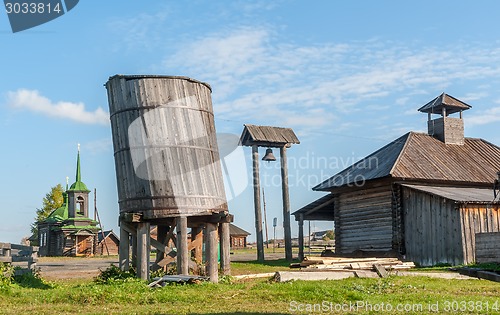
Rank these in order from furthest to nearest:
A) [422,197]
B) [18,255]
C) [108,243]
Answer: [108,243], [422,197], [18,255]

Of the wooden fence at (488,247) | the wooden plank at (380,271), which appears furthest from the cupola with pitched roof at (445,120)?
the wooden plank at (380,271)

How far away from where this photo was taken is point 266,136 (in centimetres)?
2920

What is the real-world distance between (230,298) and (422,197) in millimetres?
14774

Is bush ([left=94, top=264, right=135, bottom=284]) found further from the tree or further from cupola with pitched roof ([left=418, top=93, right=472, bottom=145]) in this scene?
the tree

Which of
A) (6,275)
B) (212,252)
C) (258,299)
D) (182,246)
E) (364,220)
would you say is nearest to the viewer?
(258,299)

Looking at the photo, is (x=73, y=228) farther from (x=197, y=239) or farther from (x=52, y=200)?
(x=197, y=239)

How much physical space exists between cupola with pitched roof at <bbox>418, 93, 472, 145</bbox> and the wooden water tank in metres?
19.2

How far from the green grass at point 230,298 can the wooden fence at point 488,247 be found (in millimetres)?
7392

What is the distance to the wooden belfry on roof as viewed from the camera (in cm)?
2916

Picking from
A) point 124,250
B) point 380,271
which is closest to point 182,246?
point 124,250

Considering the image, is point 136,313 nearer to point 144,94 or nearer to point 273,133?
point 144,94

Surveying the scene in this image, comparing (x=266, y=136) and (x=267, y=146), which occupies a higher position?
(x=266, y=136)

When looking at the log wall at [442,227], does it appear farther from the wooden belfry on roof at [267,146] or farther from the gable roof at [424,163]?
the wooden belfry on roof at [267,146]

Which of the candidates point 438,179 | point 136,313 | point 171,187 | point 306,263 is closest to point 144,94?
point 171,187
